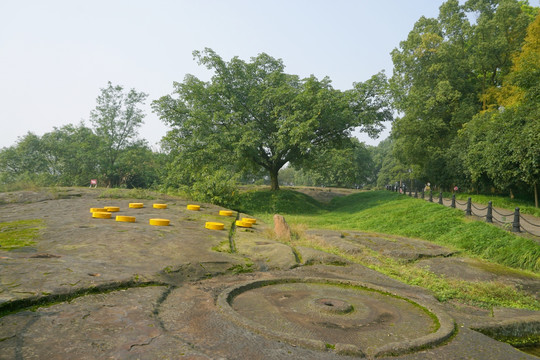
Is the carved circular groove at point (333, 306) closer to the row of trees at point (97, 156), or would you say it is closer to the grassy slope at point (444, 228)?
the grassy slope at point (444, 228)

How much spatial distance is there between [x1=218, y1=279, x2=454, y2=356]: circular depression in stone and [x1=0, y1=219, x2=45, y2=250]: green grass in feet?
15.5

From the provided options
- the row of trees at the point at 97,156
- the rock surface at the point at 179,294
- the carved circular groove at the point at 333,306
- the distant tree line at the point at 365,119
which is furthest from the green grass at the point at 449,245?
the row of trees at the point at 97,156

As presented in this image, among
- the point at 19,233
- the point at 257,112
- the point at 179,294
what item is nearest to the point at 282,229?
the point at 179,294

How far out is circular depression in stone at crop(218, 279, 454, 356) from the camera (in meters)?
4.02

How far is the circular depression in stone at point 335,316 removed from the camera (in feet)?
13.2

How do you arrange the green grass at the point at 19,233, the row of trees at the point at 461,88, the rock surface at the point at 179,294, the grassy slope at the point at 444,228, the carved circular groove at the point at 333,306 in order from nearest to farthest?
the rock surface at the point at 179,294 → the carved circular groove at the point at 333,306 → the green grass at the point at 19,233 → the grassy slope at the point at 444,228 → the row of trees at the point at 461,88

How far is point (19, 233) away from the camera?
794 centimetres

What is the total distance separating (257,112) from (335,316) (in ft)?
68.3

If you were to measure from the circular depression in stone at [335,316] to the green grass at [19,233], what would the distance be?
15.5 feet

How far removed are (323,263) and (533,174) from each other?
1443cm

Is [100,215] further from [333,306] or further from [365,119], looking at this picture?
[365,119]

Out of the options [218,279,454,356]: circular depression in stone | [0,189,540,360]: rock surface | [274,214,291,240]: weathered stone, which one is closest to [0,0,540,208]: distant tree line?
[274,214,291,240]: weathered stone

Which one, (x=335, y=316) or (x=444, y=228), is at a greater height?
(x=444, y=228)

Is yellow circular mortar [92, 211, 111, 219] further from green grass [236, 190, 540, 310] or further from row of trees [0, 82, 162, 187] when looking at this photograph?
row of trees [0, 82, 162, 187]
